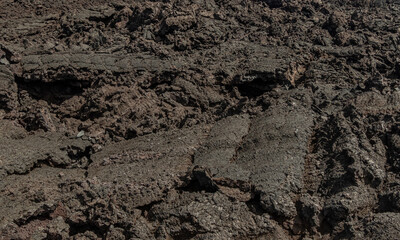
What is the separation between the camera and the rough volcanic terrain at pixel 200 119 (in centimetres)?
395

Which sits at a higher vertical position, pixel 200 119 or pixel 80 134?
pixel 200 119

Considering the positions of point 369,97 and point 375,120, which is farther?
point 369,97

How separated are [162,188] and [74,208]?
2.89 feet

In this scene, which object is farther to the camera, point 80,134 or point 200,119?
point 80,134

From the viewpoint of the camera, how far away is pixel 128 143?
5.64 meters

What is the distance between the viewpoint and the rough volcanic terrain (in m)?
3.95

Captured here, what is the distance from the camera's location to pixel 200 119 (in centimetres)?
586

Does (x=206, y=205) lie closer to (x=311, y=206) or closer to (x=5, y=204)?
(x=311, y=206)

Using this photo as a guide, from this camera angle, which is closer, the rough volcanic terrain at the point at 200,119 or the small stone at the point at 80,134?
the rough volcanic terrain at the point at 200,119

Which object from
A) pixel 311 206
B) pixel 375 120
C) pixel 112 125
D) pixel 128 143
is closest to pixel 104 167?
pixel 128 143

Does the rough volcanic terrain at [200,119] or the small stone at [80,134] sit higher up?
the rough volcanic terrain at [200,119]

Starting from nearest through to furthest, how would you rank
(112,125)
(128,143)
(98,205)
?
1. (98,205)
2. (128,143)
3. (112,125)

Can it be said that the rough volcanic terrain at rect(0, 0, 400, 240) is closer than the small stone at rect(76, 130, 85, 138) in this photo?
Yes

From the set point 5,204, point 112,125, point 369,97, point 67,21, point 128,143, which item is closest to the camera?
point 5,204
